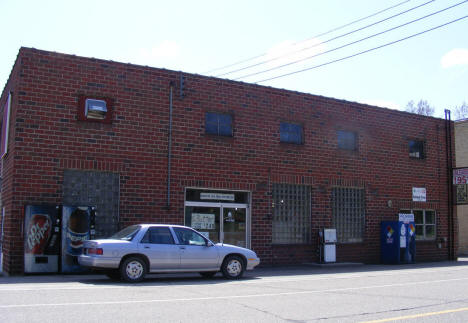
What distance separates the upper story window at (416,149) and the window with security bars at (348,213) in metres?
4.02

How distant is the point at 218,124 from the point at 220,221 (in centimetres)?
334

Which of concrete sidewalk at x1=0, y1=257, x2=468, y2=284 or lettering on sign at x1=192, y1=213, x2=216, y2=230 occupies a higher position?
lettering on sign at x1=192, y1=213, x2=216, y2=230

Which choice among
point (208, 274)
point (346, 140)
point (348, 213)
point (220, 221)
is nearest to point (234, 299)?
point (208, 274)

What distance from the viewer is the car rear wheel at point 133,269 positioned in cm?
1300

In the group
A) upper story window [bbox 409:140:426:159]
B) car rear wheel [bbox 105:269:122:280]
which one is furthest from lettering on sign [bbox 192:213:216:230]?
upper story window [bbox 409:140:426:159]

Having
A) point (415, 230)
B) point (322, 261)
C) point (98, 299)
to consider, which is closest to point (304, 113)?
point (322, 261)

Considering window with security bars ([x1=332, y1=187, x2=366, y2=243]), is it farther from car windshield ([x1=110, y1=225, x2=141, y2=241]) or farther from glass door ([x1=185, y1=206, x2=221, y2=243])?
car windshield ([x1=110, y1=225, x2=141, y2=241])

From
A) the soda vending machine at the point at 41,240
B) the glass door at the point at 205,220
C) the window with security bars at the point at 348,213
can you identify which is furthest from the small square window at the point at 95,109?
the window with security bars at the point at 348,213

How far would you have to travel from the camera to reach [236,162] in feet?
62.7

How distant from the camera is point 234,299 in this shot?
10094mm

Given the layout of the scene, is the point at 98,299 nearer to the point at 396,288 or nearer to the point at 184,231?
the point at 184,231

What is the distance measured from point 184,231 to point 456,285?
22.1 ft

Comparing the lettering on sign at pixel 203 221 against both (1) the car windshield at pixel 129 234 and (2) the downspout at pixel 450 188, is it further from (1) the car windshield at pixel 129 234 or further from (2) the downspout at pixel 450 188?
(2) the downspout at pixel 450 188

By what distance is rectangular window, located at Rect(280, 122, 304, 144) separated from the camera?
20.5 m
